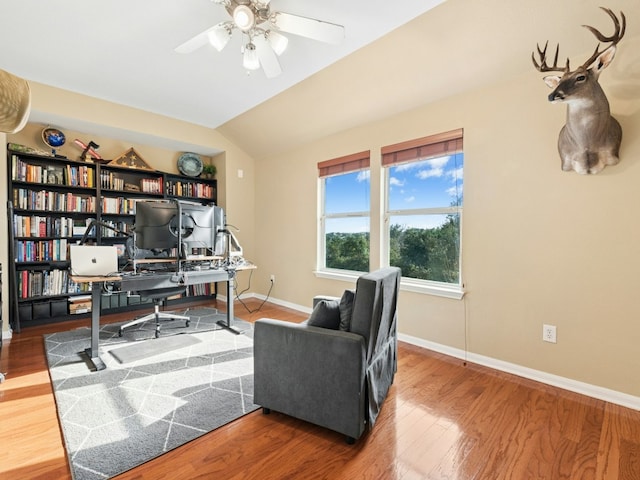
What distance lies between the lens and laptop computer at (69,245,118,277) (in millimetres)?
2404

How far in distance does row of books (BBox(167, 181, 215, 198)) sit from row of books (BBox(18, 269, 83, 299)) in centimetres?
166

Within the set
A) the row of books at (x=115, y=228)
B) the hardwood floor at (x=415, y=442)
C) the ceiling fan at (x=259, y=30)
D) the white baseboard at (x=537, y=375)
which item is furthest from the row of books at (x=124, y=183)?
the white baseboard at (x=537, y=375)

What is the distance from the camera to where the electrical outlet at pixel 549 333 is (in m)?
2.23

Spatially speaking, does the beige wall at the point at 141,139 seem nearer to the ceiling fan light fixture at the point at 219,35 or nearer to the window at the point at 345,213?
the window at the point at 345,213

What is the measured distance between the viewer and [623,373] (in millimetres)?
1961

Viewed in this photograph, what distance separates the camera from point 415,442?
5.27 ft

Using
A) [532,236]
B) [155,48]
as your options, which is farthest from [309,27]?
→ [532,236]

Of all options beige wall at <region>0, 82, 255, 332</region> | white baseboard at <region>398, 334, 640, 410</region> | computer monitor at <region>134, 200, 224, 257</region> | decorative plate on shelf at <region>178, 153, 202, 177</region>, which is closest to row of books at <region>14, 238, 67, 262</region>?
beige wall at <region>0, 82, 255, 332</region>

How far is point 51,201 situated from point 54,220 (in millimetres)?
227

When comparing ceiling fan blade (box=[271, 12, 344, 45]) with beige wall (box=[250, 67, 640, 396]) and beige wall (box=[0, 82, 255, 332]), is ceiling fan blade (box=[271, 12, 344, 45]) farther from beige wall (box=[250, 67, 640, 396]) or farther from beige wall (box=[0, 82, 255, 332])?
beige wall (box=[0, 82, 255, 332])

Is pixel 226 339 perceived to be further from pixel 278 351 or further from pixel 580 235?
pixel 580 235

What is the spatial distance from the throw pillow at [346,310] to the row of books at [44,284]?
3.68m

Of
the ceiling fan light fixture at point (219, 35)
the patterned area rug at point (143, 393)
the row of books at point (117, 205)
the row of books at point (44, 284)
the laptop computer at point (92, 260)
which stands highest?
the ceiling fan light fixture at point (219, 35)

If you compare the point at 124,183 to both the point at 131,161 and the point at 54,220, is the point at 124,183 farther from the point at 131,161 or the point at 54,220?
the point at 54,220
